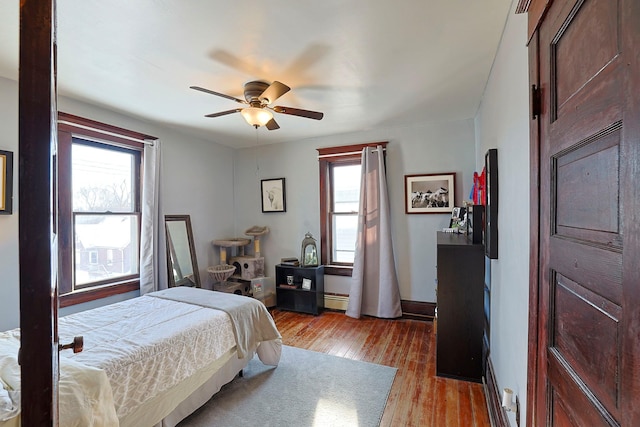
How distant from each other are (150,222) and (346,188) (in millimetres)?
2586

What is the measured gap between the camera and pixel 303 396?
2.20 metres

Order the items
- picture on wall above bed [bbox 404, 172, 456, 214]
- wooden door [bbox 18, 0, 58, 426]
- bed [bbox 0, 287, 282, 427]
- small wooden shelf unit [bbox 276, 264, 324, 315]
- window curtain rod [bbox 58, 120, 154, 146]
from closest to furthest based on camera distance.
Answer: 1. wooden door [bbox 18, 0, 58, 426]
2. bed [bbox 0, 287, 282, 427]
3. window curtain rod [bbox 58, 120, 154, 146]
4. picture on wall above bed [bbox 404, 172, 456, 214]
5. small wooden shelf unit [bbox 276, 264, 324, 315]

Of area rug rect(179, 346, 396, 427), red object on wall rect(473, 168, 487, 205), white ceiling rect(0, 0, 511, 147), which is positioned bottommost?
area rug rect(179, 346, 396, 427)

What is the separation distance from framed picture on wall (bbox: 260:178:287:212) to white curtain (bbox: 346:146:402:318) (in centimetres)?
131

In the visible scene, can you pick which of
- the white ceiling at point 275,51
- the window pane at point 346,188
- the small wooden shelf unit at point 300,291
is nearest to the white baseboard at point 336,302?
the small wooden shelf unit at point 300,291

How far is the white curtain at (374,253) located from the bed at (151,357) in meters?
1.60

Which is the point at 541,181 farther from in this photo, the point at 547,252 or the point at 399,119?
the point at 399,119

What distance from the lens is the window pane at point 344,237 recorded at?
4.19 metres

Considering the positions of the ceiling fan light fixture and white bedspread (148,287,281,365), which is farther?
the ceiling fan light fixture

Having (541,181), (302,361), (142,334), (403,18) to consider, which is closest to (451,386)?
(302,361)

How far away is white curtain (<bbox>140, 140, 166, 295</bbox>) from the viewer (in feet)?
10.6

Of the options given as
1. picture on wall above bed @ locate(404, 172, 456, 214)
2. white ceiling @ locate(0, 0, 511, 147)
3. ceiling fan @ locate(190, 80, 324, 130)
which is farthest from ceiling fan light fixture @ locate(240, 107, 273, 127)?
picture on wall above bed @ locate(404, 172, 456, 214)

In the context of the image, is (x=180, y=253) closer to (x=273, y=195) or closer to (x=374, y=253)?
(x=273, y=195)

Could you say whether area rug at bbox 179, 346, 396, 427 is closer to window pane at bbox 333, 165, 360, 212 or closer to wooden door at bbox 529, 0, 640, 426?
wooden door at bbox 529, 0, 640, 426
